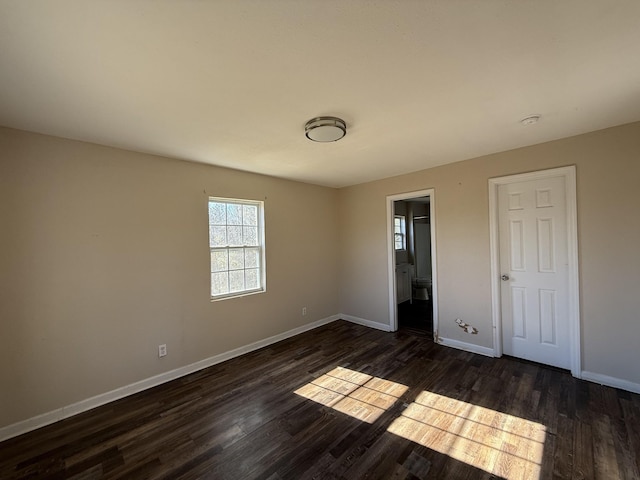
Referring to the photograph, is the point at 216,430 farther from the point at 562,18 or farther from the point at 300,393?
the point at 562,18

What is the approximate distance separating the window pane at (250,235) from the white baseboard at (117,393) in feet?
4.63

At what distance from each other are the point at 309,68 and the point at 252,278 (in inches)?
114

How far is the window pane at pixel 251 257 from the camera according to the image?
374 cm

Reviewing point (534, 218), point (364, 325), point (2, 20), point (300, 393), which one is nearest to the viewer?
point (2, 20)

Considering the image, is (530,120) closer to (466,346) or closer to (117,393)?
(466,346)

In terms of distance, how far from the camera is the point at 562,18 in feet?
4.04

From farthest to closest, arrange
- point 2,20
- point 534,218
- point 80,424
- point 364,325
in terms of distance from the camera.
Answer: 1. point 364,325
2. point 534,218
3. point 80,424
4. point 2,20

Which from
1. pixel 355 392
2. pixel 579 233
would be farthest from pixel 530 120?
pixel 355 392

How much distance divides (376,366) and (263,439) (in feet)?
5.11

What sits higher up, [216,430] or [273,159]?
[273,159]

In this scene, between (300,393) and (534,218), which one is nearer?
(300,393)

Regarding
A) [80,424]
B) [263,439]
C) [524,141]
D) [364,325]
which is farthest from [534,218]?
[80,424]

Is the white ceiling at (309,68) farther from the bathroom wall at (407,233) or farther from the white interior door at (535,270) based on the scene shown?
the bathroom wall at (407,233)

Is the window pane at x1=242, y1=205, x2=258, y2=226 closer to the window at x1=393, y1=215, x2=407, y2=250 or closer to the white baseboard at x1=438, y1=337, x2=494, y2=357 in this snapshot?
the white baseboard at x1=438, y1=337, x2=494, y2=357
